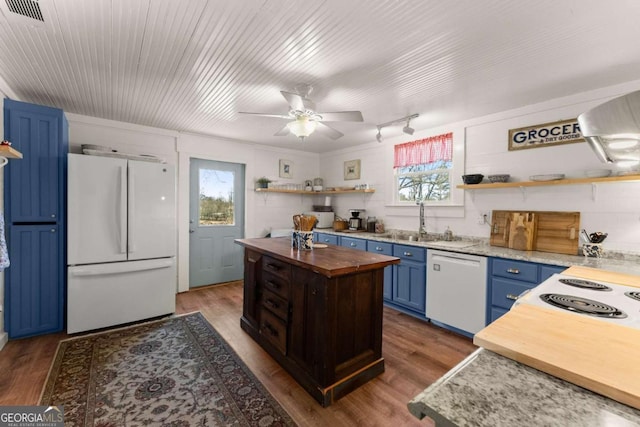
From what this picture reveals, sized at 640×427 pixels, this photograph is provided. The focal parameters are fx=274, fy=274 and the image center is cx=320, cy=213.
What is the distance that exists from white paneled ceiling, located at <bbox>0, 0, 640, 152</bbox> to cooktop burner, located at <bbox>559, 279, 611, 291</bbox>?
1501 mm

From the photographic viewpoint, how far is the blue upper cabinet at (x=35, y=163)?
101 inches

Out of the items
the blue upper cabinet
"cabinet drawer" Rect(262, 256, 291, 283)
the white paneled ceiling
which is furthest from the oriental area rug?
the white paneled ceiling

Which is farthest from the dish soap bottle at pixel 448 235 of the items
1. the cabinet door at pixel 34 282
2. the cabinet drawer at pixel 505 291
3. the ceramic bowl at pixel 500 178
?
the cabinet door at pixel 34 282

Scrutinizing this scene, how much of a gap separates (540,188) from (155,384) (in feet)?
12.9

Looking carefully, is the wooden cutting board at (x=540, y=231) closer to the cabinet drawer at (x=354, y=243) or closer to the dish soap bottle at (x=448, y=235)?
the dish soap bottle at (x=448, y=235)

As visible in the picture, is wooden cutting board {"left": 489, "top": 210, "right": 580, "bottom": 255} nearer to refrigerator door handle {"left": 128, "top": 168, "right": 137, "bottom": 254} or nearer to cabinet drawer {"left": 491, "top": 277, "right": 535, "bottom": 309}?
cabinet drawer {"left": 491, "top": 277, "right": 535, "bottom": 309}

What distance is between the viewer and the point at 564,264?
221cm

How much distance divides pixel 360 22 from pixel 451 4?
50cm

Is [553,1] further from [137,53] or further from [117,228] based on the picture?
[117,228]

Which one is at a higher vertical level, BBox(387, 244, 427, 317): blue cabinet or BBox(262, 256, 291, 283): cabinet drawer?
BBox(262, 256, 291, 283): cabinet drawer

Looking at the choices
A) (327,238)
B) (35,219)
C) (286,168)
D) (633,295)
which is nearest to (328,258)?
(633,295)

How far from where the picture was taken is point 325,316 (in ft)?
6.00

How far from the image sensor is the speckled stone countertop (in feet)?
1.76

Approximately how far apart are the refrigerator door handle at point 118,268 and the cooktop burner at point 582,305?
3.38 metres
